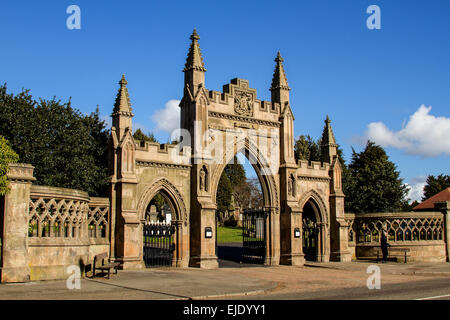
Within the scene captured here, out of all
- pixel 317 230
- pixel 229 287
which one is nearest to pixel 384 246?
pixel 317 230

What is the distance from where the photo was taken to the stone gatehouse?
55.4 feet

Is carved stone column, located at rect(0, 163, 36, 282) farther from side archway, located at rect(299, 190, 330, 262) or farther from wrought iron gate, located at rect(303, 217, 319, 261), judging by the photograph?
wrought iron gate, located at rect(303, 217, 319, 261)

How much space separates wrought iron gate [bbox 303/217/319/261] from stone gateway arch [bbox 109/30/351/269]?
8 centimetres

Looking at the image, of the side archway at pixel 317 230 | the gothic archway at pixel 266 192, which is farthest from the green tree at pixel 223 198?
the gothic archway at pixel 266 192

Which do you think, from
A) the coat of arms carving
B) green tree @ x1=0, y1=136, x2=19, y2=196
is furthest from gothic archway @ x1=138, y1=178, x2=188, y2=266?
green tree @ x1=0, y1=136, x2=19, y2=196

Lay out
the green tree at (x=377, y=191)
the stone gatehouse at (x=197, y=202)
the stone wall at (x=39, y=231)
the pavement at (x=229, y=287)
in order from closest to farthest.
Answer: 1. the pavement at (x=229, y=287)
2. the stone wall at (x=39, y=231)
3. the stone gatehouse at (x=197, y=202)
4. the green tree at (x=377, y=191)

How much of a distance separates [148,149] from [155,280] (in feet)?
24.6

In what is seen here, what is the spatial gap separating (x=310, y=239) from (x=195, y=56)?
41.4 feet

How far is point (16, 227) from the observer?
624 inches

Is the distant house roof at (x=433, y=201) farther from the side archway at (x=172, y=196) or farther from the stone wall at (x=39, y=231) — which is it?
the stone wall at (x=39, y=231)

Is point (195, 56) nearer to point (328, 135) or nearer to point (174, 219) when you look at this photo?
point (174, 219)

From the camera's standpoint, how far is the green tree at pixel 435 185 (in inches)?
2776

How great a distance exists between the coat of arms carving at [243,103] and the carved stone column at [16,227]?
1240cm
